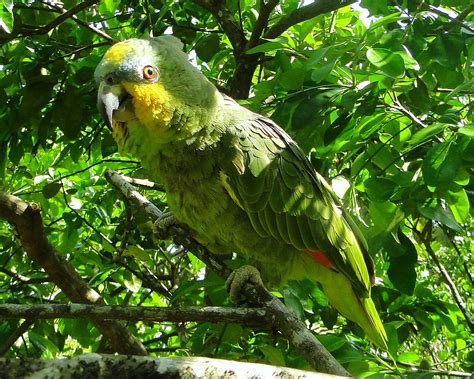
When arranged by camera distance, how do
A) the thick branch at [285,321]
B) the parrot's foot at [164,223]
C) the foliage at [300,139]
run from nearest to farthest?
1. the thick branch at [285,321]
2. the foliage at [300,139]
3. the parrot's foot at [164,223]

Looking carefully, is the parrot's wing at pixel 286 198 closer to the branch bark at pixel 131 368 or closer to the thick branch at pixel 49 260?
the thick branch at pixel 49 260

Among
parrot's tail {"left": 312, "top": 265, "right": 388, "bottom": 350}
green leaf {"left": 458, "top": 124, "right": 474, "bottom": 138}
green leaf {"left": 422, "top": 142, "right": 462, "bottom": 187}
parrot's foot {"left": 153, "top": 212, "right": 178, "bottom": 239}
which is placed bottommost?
parrot's tail {"left": 312, "top": 265, "right": 388, "bottom": 350}

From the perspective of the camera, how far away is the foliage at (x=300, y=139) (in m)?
1.80

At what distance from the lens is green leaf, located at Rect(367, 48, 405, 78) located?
5.21 ft

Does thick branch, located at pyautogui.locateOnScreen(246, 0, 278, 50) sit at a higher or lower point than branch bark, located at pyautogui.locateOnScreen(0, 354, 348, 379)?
higher

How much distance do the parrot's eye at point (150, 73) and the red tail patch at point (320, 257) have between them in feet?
2.97

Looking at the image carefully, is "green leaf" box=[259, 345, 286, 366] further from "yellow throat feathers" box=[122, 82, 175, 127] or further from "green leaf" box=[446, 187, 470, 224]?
"yellow throat feathers" box=[122, 82, 175, 127]

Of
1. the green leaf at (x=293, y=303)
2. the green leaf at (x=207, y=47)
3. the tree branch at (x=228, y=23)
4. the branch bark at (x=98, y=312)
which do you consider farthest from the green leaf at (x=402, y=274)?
the green leaf at (x=207, y=47)

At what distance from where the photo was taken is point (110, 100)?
2.03m

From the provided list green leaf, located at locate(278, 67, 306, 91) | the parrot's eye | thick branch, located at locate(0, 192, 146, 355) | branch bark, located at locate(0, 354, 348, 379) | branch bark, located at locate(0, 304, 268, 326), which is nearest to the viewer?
branch bark, located at locate(0, 354, 348, 379)

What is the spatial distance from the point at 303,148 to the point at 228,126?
12.3 inches

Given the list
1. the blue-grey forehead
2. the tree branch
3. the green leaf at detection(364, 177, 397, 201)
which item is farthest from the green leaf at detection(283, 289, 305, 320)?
the tree branch

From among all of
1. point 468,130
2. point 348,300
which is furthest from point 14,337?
point 468,130

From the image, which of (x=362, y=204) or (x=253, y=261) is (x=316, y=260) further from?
(x=362, y=204)
